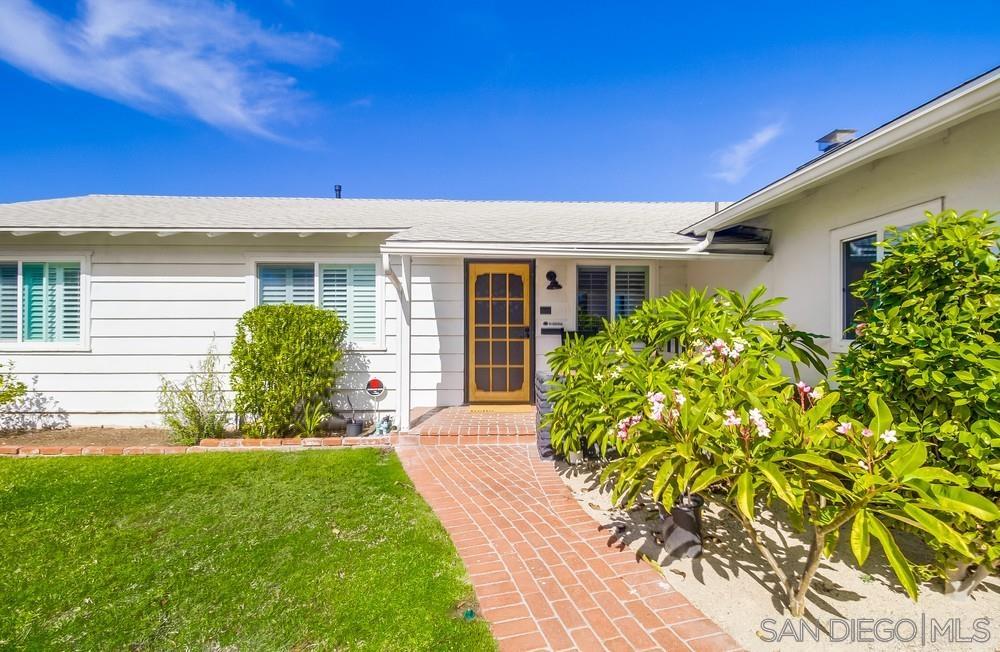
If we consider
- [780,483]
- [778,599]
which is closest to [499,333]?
[778,599]

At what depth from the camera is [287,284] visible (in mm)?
6082

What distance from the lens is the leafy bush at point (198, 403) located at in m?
5.48

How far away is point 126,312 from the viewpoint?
5.98m

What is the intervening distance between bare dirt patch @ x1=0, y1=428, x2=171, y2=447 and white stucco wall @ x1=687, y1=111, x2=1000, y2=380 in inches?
317

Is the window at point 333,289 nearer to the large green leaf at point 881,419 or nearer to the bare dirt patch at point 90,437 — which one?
the bare dirt patch at point 90,437

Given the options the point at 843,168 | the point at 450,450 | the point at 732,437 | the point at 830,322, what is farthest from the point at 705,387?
the point at 450,450

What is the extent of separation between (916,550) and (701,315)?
2059mm

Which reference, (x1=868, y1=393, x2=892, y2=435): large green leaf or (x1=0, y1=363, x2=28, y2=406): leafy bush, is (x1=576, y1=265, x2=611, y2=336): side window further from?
(x1=0, y1=363, x2=28, y2=406): leafy bush

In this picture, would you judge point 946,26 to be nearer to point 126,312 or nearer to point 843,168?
point 843,168

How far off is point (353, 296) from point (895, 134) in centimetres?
601

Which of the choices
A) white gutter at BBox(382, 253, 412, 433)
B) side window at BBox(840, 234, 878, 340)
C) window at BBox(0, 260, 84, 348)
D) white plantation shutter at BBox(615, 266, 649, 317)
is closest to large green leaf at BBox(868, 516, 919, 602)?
side window at BBox(840, 234, 878, 340)

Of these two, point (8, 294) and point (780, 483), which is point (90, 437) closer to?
point (8, 294)

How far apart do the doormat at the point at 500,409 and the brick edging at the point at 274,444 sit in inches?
45.6

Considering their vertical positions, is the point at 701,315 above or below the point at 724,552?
above
